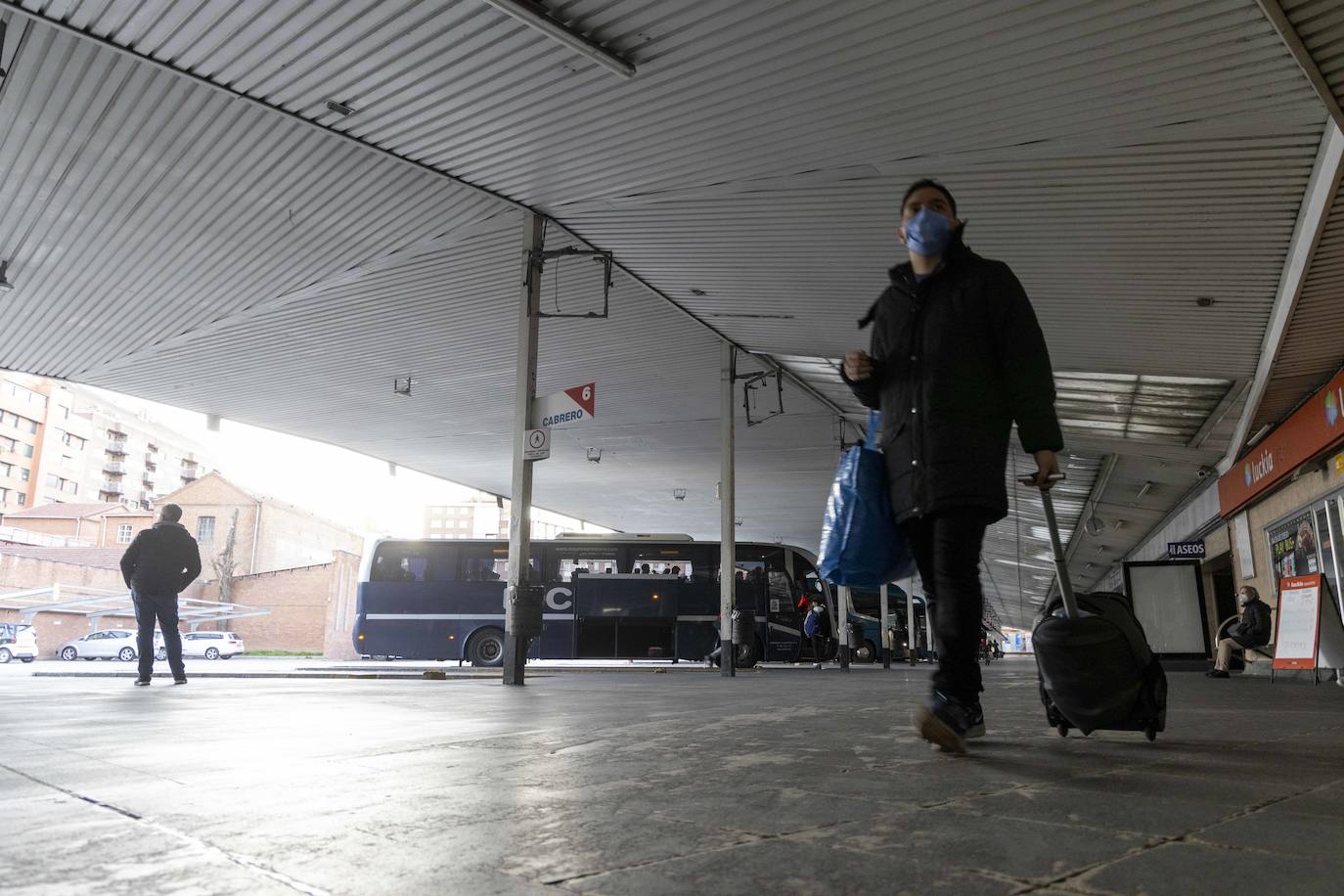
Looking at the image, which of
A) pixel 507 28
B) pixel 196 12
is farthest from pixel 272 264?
pixel 507 28

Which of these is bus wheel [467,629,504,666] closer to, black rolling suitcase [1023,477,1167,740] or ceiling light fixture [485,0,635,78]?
ceiling light fixture [485,0,635,78]

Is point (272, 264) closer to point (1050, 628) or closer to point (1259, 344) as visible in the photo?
point (1050, 628)

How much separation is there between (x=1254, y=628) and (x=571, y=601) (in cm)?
1159

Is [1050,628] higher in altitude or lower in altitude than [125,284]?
lower

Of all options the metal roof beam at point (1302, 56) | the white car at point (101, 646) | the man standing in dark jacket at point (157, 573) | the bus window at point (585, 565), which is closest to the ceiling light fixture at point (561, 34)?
the metal roof beam at point (1302, 56)

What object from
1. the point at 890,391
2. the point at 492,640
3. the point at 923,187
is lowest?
the point at 492,640

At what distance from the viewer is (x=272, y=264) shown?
10641 millimetres

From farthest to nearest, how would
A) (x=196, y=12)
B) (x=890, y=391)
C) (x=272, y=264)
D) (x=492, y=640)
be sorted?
1. (x=492, y=640)
2. (x=272, y=264)
3. (x=196, y=12)
4. (x=890, y=391)

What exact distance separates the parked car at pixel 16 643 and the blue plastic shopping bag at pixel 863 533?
97.0 feet

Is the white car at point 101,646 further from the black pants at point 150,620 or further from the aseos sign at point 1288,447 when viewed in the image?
the aseos sign at point 1288,447

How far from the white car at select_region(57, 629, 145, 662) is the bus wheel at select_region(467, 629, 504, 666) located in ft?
59.8

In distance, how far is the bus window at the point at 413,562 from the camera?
18.2 metres

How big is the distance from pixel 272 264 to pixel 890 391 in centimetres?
983

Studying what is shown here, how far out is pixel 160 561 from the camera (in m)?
7.23
